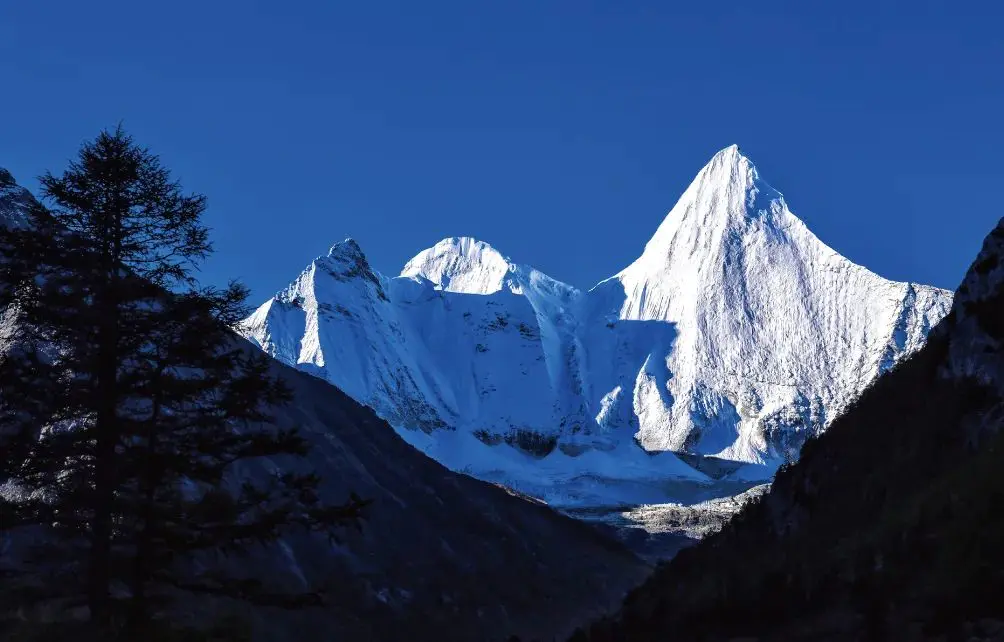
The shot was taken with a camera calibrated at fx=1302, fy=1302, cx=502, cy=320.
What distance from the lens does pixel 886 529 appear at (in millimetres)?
23000

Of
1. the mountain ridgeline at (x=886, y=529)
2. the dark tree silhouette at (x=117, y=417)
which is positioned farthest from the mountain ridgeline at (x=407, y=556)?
the dark tree silhouette at (x=117, y=417)

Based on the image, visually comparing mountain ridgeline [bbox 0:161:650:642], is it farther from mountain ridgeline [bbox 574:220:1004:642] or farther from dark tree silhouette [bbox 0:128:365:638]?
dark tree silhouette [bbox 0:128:365:638]

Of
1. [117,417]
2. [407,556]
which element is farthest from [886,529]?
[407,556]

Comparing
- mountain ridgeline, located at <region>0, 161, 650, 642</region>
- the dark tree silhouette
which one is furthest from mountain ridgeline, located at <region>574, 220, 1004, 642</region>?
mountain ridgeline, located at <region>0, 161, 650, 642</region>

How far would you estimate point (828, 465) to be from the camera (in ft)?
106

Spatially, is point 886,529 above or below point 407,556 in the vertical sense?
below

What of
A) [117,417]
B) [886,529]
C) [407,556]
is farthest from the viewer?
[407,556]

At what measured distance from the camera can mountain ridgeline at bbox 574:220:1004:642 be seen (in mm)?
18938

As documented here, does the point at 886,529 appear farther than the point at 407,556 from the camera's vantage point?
No

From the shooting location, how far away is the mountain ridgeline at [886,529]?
62.1 feet

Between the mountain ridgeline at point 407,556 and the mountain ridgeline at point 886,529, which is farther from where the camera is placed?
the mountain ridgeline at point 407,556

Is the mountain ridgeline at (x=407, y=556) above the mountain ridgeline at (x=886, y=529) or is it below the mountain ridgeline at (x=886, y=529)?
above

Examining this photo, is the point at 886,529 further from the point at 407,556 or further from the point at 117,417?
the point at 407,556

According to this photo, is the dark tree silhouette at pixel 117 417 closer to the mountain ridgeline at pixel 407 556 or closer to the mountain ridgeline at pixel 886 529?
the mountain ridgeline at pixel 886 529
